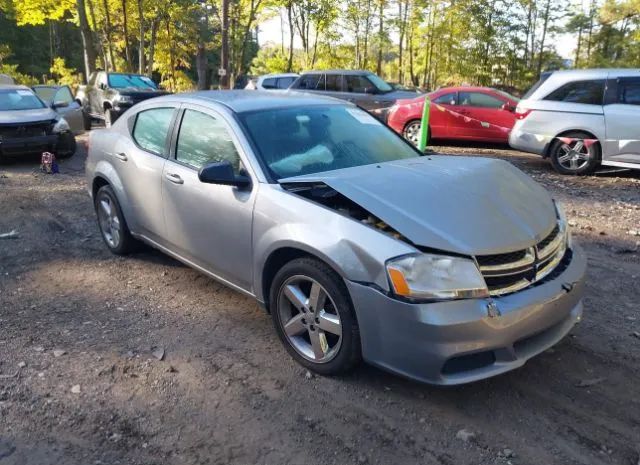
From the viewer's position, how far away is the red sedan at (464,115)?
11992mm

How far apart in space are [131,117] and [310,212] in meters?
2.69

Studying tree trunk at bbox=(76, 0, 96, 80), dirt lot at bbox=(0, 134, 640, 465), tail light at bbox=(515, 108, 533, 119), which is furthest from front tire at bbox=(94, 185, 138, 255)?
tree trunk at bbox=(76, 0, 96, 80)

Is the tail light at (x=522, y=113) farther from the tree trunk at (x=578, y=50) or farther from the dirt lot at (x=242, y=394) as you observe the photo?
the tree trunk at (x=578, y=50)

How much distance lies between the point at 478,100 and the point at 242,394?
10.5 meters

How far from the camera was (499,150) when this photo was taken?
12602 mm

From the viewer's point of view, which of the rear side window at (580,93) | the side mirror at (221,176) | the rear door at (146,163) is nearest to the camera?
the side mirror at (221,176)

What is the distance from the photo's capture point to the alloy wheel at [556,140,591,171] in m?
9.25

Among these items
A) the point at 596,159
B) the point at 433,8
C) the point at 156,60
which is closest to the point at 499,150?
the point at 596,159

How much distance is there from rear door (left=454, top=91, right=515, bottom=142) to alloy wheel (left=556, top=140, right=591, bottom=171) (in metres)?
2.57

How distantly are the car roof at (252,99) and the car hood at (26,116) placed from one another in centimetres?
740

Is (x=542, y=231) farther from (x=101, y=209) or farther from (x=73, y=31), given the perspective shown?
(x=73, y=31)

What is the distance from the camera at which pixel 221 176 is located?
140 inches

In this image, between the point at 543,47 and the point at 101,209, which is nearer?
the point at 101,209

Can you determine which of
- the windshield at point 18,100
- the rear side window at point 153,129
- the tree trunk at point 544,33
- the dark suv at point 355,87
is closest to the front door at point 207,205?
the rear side window at point 153,129
